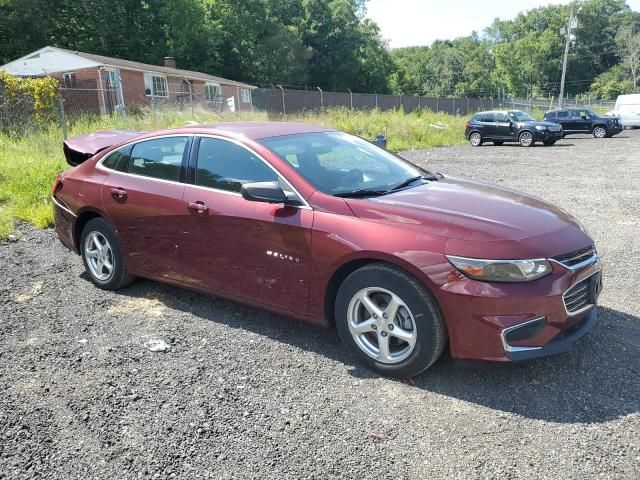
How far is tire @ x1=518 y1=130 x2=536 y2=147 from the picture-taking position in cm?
2289

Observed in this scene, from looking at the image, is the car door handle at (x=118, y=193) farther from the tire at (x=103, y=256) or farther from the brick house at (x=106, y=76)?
the brick house at (x=106, y=76)

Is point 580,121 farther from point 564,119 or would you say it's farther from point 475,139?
point 475,139

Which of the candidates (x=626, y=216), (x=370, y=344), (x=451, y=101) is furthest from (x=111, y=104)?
(x=370, y=344)

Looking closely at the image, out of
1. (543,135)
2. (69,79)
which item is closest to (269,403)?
(543,135)

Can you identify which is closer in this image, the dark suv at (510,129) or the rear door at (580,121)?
the dark suv at (510,129)

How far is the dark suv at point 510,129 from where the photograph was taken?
22875mm

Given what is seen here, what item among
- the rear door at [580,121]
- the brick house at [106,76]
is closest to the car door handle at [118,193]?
the brick house at [106,76]

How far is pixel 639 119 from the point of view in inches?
1344

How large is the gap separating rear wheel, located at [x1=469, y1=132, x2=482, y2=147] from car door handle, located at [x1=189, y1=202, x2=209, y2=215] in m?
21.8

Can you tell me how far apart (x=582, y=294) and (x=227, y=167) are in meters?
2.64

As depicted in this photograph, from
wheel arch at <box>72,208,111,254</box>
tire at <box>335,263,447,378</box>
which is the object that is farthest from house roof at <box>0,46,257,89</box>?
tire at <box>335,263,447,378</box>

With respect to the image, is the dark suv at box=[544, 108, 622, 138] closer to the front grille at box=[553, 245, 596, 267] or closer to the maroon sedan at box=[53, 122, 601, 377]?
the maroon sedan at box=[53, 122, 601, 377]

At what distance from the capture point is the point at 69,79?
116ft

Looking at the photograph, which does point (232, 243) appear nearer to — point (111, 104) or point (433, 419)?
point (433, 419)
